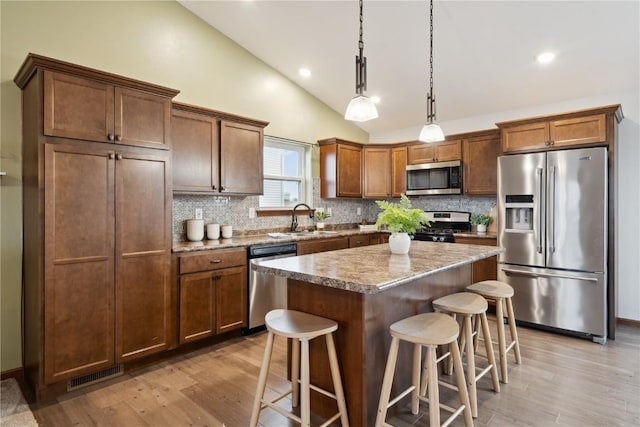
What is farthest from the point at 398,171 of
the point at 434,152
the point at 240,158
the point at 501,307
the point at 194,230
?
the point at 194,230

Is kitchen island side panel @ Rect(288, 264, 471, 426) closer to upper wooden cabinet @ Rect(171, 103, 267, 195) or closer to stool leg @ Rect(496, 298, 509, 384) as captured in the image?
stool leg @ Rect(496, 298, 509, 384)

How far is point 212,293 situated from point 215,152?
139 centimetres

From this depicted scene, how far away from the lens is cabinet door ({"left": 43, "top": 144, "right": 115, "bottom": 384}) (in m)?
2.34

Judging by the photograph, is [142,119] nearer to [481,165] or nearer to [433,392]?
[433,392]

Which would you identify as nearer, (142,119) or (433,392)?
(433,392)

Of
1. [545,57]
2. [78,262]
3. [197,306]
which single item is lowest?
[197,306]

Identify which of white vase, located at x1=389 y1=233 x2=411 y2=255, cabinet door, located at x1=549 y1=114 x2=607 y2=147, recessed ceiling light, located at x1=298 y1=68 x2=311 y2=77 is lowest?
white vase, located at x1=389 y1=233 x2=411 y2=255

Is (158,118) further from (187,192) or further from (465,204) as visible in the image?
(465,204)

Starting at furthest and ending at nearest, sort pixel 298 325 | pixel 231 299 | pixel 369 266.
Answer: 1. pixel 231 299
2. pixel 369 266
3. pixel 298 325

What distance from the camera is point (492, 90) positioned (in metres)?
4.18

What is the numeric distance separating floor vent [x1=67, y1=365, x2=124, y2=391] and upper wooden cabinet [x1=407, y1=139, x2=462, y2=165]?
14.0ft

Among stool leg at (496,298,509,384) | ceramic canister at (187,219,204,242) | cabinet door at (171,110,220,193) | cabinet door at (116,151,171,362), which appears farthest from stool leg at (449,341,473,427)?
cabinet door at (171,110,220,193)

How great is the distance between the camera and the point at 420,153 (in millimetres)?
5102

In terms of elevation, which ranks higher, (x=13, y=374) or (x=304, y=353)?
(x=304, y=353)
